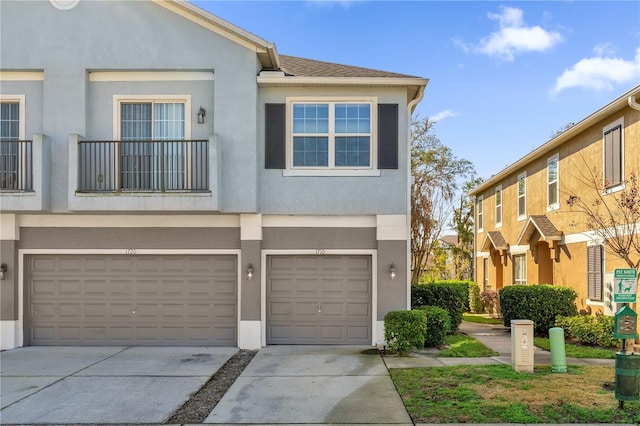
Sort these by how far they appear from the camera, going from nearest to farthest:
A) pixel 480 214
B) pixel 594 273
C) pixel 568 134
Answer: pixel 594 273 < pixel 568 134 < pixel 480 214

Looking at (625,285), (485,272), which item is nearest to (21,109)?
(625,285)

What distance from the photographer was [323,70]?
41.5 ft

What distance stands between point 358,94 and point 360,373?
6144mm

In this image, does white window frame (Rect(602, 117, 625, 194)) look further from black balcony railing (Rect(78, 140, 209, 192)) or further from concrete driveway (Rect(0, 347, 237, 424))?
concrete driveway (Rect(0, 347, 237, 424))

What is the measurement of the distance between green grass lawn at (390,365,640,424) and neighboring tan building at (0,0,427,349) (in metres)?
3.03

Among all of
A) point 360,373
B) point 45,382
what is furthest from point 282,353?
point 45,382

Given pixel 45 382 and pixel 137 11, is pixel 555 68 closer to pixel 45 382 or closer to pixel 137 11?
pixel 137 11

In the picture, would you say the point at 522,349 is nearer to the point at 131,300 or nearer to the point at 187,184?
the point at 187,184

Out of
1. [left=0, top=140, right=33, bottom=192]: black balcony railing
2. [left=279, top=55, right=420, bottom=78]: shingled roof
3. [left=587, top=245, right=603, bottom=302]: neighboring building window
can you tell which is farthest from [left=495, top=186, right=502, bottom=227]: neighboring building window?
[left=0, top=140, right=33, bottom=192]: black balcony railing


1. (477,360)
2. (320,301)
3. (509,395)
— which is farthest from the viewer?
(320,301)

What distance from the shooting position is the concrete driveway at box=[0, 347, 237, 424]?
7031mm

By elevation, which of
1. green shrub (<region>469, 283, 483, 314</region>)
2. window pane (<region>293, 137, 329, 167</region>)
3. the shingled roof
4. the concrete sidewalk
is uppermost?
the shingled roof

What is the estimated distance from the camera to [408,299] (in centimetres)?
1159

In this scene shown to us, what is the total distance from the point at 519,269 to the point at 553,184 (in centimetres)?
446
